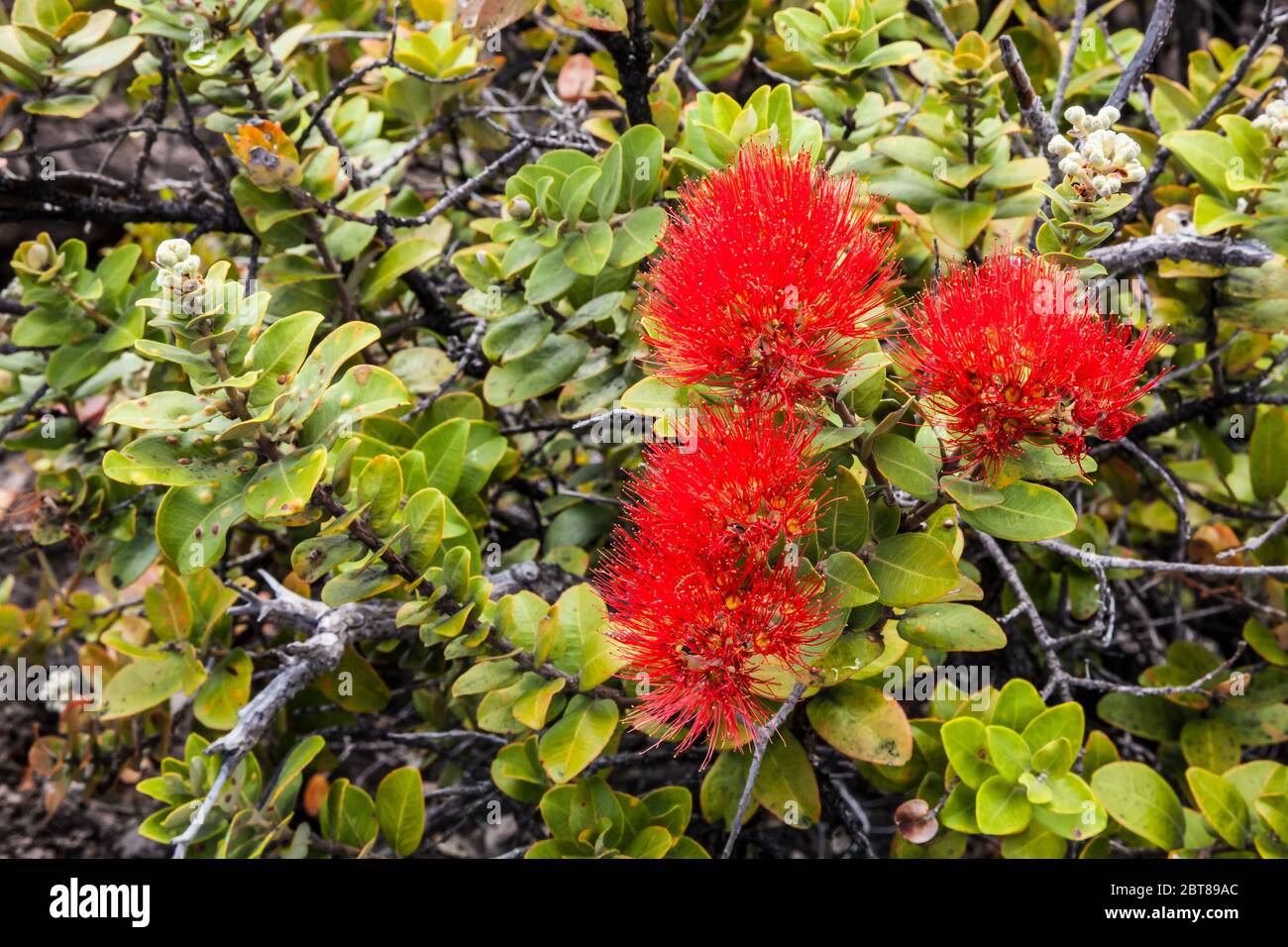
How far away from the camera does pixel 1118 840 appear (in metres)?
2.18

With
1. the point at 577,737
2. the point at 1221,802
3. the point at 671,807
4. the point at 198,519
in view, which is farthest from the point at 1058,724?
the point at 198,519

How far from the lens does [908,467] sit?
1426 mm

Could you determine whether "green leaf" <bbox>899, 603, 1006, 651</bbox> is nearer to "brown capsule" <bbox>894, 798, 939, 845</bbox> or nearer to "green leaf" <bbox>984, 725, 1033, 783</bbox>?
"green leaf" <bbox>984, 725, 1033, 783</bbox>

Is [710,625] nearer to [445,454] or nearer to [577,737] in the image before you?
[577,737]

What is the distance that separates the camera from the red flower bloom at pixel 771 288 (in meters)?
1.29

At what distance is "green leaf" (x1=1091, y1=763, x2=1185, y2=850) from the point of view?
1980 millimetres

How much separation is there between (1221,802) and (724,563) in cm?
126

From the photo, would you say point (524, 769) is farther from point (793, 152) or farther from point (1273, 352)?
point (1273, 352)

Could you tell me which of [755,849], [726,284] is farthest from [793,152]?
[755,849]

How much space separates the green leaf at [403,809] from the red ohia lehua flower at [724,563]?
35.0 inches

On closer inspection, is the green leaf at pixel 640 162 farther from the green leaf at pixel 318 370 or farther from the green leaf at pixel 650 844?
the green leaf at pixel 650 844

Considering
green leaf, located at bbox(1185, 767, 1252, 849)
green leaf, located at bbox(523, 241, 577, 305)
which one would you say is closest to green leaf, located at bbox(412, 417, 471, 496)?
green leaf, located at bbox(523, 241, 577, 305)

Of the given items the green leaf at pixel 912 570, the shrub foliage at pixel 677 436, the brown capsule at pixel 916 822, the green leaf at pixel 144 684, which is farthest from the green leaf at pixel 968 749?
the green leaf at pixel 144 684
